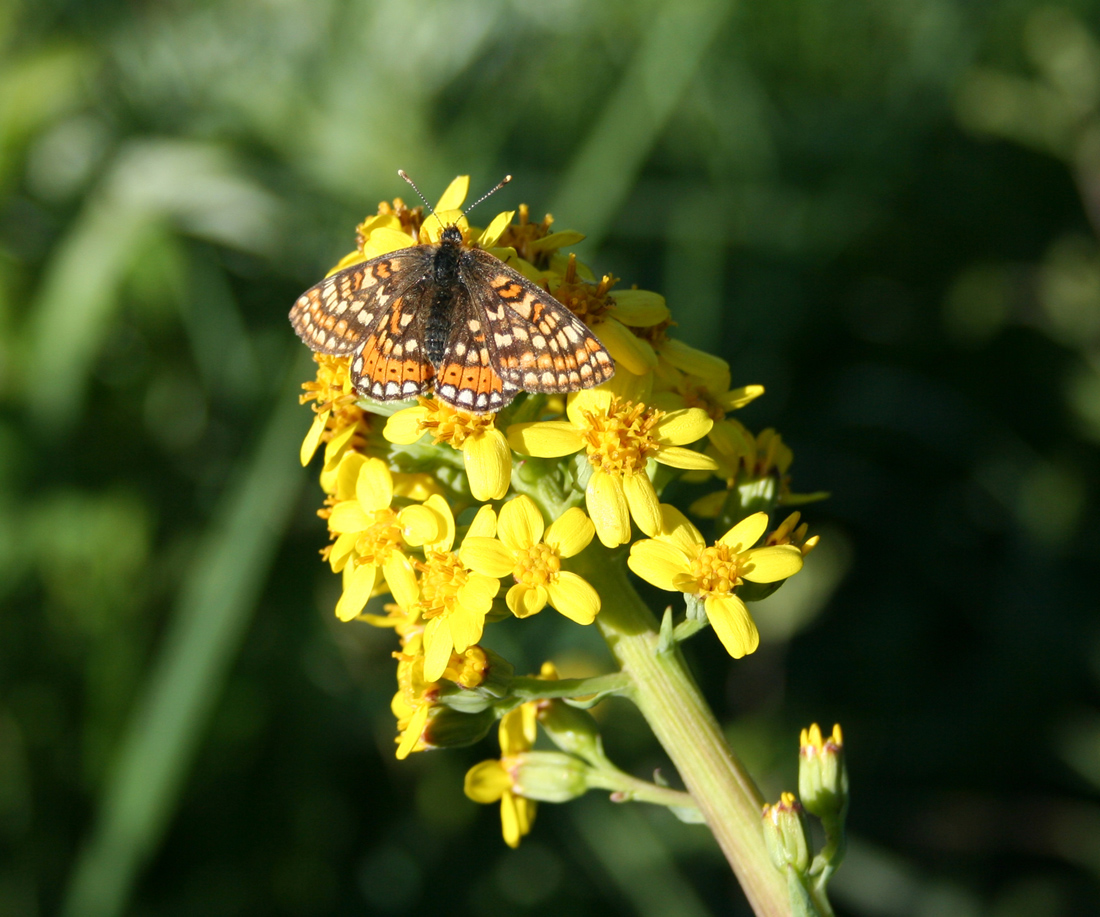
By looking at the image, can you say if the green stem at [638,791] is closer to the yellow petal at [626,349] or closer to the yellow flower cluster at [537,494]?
the yellow flower cluster at [537,494]

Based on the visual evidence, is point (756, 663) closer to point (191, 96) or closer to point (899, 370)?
point (899, 370)

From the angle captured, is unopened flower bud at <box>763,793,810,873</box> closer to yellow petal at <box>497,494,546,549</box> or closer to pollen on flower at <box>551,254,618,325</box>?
yellow petal at <box>497,494,546,549</box>

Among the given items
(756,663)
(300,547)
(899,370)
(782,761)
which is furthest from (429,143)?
(782,761)

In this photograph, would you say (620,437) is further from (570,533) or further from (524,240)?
(524,240)

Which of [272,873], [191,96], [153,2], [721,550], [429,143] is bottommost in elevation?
[272,873]

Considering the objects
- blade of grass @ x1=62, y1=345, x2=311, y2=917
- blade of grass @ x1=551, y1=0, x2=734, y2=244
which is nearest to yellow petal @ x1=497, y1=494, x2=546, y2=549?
blade of grass @ x1=62, y1=345, x2=311, y2=917

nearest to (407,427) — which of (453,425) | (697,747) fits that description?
(453,425)

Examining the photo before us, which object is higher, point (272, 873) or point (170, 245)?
point (170, 245)
